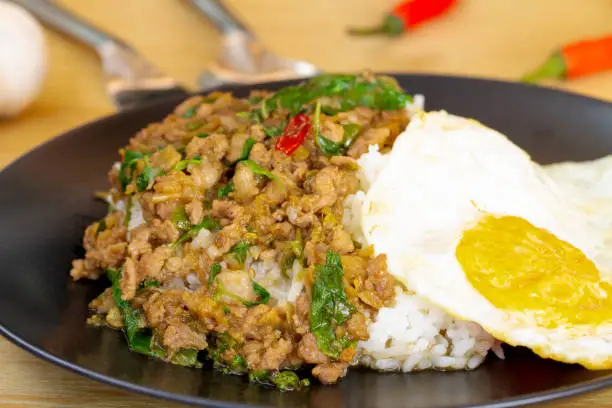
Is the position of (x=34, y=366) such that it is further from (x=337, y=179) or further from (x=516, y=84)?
(x=516, y=84)

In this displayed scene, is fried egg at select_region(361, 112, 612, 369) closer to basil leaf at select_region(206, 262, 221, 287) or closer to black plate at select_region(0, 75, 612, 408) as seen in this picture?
black plate at select_region(0, 75, 612, 408)

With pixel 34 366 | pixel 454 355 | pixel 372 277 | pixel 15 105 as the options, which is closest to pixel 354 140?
pixel 372 277

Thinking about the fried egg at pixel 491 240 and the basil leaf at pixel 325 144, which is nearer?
the fried egg at pixel 491 240

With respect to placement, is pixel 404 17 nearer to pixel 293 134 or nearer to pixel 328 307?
pixel 293 134

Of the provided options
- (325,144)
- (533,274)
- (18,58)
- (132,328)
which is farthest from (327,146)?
(18,58)

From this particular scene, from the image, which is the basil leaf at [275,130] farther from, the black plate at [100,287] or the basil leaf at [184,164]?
the black plate at [100,287]

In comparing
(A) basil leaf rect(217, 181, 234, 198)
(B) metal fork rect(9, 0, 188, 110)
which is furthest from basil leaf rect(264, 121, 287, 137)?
(B) metal fork rect(9, 0, 188, 110)

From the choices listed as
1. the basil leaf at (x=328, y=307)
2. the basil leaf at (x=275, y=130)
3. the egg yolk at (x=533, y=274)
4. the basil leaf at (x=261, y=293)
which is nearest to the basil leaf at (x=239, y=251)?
the basil leaf at (x=261, y=293)
